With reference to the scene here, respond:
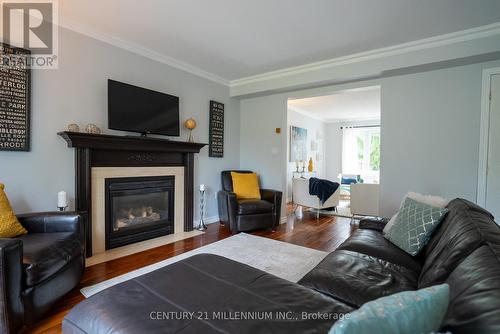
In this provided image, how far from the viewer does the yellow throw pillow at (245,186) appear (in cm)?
420

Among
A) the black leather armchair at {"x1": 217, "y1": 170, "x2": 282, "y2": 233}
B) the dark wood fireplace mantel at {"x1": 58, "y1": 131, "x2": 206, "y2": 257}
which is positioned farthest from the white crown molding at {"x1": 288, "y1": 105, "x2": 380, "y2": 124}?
the dark wood fireplace mantel at {"x1": 58, "y1": 131, "x2": 206, "y2": 257}

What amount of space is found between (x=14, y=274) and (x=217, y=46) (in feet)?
9.51

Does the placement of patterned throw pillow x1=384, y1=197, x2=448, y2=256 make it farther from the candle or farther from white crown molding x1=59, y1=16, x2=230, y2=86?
white crown molding x1=59, y1=16, x2=230, y2=86

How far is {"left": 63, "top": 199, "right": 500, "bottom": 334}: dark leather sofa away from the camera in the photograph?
0.75m

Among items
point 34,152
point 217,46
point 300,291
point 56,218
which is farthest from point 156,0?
point 300,291

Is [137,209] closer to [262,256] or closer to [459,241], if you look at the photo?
[262,256]

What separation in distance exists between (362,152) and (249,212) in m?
5.80

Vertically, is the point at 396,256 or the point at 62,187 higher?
the point at 62,187

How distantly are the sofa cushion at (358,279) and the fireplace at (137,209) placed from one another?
8.12ft

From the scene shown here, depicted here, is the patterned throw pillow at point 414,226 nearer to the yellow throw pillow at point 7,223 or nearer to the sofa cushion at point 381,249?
the sofa cushion at point 381,249

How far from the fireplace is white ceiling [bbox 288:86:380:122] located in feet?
10.7

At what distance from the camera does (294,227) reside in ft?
13.7

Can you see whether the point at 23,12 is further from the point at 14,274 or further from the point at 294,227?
the point at 294,227

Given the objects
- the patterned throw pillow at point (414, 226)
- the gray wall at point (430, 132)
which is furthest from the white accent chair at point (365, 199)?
the patterned throw pillow at point (414, 226)
